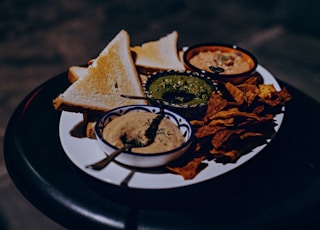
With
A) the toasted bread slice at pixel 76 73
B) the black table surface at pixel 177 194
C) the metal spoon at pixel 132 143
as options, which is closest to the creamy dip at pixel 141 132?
the metal spoon at pixel 132 143

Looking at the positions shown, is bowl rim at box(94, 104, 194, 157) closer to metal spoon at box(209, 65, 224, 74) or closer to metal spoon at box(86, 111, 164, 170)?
metal spoon at box(86, 111, 164, 170)

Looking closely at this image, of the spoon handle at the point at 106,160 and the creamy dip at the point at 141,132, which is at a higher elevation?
the spoon handle at the point at 106,160

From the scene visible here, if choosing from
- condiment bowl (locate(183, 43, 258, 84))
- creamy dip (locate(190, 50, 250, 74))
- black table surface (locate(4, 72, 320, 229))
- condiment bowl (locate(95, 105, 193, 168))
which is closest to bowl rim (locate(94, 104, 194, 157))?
condiment bowl (locate(95, 105, 193, 168))

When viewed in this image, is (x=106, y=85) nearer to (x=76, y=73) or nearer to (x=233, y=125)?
→ (x=76, y=73)

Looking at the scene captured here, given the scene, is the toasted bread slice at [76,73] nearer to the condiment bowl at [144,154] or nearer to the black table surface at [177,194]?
the black table surface at [177,194]

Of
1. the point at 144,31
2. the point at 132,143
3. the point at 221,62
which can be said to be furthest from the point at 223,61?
the point at 144,31
